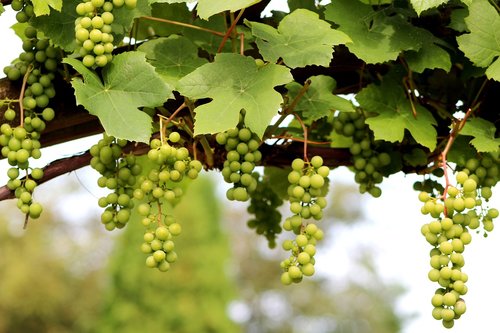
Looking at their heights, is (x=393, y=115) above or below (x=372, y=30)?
below

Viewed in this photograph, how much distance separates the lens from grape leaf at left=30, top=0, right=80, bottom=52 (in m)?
1.32

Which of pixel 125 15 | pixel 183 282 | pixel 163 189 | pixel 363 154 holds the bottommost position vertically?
pixel 183 282

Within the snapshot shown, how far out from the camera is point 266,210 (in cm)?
183

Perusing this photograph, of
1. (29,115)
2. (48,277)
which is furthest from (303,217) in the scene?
(48,277)

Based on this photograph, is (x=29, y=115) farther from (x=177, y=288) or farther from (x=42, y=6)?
(x=177, y=288)

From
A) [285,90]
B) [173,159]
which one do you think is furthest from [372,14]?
[173,159]

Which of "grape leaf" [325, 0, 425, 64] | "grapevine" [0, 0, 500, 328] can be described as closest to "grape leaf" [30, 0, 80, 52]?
"grapevine" [0, 0, 500, 328]

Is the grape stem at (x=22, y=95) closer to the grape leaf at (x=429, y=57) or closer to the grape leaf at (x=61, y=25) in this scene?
the grape leaf at (x=61, y=25)

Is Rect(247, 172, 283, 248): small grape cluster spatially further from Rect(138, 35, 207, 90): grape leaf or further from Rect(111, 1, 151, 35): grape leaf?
Rect(111, 1, 151, 35): grape leaf

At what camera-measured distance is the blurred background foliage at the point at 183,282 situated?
1240cm

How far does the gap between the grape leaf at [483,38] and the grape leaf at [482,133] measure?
10 centimetres

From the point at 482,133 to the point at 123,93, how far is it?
0.60 meters

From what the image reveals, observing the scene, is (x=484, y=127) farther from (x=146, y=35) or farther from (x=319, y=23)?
(x=146, y=35)

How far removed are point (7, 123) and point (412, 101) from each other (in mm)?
700
